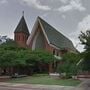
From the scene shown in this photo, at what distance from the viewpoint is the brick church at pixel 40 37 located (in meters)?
53.7

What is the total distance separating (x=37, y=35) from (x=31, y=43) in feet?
6.43

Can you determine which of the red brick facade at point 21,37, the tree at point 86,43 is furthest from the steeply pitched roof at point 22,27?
the tree at point 86,43

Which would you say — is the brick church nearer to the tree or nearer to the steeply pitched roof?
the steeply pitched roof

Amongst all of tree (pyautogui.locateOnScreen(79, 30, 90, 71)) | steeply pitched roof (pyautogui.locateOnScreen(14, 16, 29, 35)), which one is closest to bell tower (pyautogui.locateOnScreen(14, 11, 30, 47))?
steeply pitched roof (pyautogui.locateOnScreen(14, 16, 29, 35))

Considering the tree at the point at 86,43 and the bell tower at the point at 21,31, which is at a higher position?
the bell tower at the point at 21,31

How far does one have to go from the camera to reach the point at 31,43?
5709cm

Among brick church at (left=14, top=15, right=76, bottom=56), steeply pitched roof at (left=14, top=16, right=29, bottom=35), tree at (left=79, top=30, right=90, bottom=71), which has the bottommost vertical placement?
tree at (left=79, top=30, right=90, bottom=71)

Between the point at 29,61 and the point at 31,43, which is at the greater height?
the point at 31,43

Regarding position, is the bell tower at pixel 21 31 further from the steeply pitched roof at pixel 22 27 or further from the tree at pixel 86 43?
the tree at pixel 86 43

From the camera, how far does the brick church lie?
176 ft

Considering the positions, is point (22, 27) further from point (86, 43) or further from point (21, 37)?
point (86, 43)

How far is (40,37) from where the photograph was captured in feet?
187

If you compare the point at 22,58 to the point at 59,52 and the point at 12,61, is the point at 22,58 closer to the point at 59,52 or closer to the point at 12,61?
the point at 12,61

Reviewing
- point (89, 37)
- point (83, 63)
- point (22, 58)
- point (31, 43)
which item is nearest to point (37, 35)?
point (31, 43)
